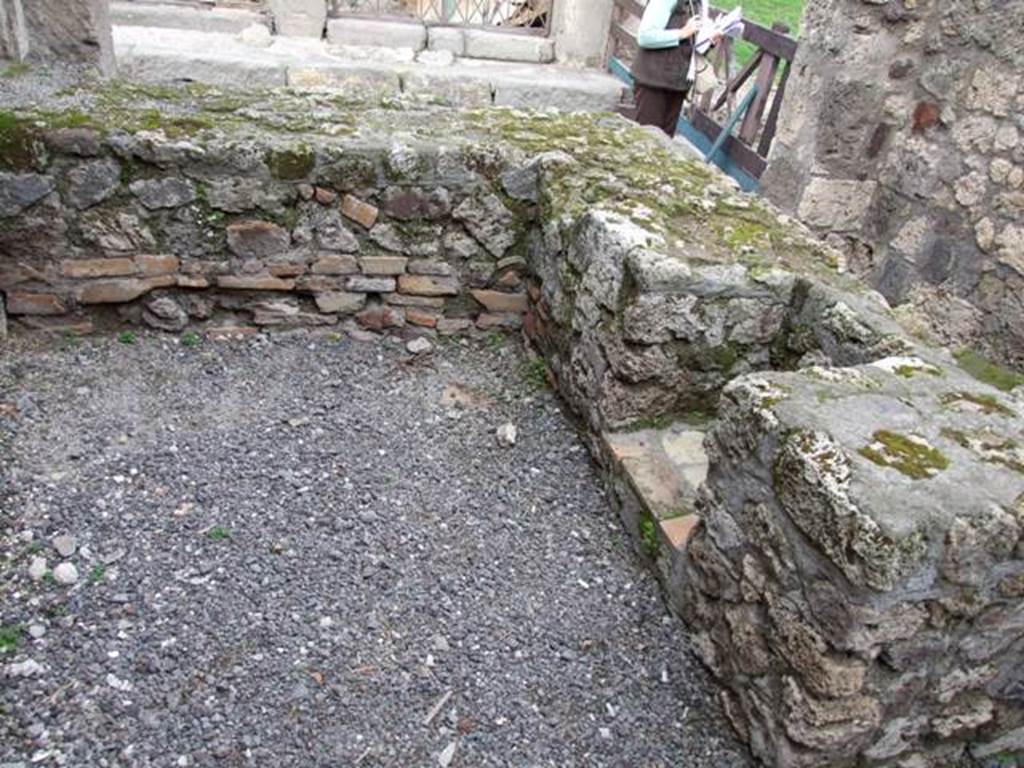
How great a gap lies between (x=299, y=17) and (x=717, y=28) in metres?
4.04

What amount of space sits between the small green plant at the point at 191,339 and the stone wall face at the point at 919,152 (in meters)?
3.15

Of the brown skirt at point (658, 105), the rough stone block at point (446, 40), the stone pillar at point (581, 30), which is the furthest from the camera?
the stone pillar at point (581, 30)

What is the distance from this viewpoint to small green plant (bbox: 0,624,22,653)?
1931 mm

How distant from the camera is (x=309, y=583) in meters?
2.22

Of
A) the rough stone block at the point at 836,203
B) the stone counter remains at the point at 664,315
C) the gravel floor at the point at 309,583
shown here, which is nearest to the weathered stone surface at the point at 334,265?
the stone counter remains at the point at 664,315

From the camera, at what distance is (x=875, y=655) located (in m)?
1.64

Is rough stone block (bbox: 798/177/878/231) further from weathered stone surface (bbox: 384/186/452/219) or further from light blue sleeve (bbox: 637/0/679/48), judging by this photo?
weathered stone surface (bbox: 384/186/452/219)

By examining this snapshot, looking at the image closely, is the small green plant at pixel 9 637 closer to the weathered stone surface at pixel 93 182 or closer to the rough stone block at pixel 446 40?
the weathered stone surface at pixel 93 182

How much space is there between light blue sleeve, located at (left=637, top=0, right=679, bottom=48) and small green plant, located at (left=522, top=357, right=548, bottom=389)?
7.44ft

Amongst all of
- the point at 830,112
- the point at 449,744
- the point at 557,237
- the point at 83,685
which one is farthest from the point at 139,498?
the point at 830,112

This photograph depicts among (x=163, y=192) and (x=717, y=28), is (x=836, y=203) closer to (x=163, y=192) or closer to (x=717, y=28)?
(x=717, y=28)

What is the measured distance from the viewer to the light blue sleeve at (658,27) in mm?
4441

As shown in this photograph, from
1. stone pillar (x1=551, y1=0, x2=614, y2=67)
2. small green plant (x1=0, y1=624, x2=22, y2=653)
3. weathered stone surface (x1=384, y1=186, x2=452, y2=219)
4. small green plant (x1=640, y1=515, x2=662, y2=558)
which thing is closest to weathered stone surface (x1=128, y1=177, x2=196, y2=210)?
weathered stone surface (x1=384, y1=186, x2=452, y2=219)

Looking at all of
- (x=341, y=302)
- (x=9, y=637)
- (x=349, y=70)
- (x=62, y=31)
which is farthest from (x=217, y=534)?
(x=349, y=70)
